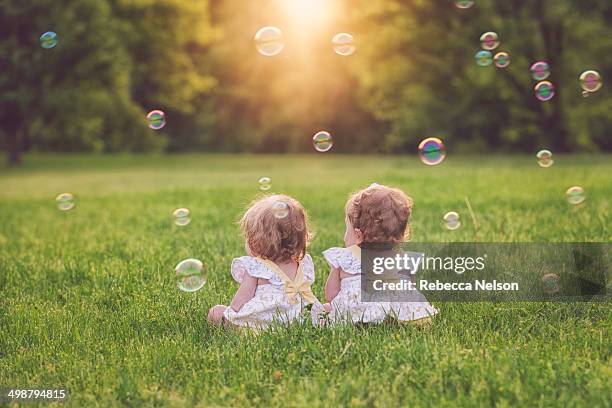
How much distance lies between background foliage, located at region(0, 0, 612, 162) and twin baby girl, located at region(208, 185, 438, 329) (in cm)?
2188

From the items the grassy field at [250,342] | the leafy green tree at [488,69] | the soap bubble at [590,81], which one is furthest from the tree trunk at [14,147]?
the soap bubble at [590,81]

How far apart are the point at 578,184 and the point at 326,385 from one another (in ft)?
26.8

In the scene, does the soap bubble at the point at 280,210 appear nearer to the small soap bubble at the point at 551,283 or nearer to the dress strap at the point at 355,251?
the dress strap at the point at 355,251

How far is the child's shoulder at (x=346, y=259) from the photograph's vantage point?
433 centimetres

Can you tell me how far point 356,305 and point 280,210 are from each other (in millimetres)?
719

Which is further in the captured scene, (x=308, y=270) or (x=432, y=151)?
(x=432, y=151)

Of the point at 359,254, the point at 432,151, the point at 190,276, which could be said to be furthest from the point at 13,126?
the point at 359,254

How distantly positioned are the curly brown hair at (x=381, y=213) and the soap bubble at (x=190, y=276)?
122cm

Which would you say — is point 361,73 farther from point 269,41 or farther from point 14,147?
point 269,41

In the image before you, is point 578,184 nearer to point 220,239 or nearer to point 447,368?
point 220,239

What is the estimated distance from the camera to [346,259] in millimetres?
4344

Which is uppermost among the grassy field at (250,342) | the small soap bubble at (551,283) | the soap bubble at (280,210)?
the soap bubble at (280,210)

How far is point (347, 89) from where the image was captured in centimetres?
4312

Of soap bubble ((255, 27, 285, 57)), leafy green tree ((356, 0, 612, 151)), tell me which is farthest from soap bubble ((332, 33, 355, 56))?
leafy green tree ((356, 0, 612, 151))
